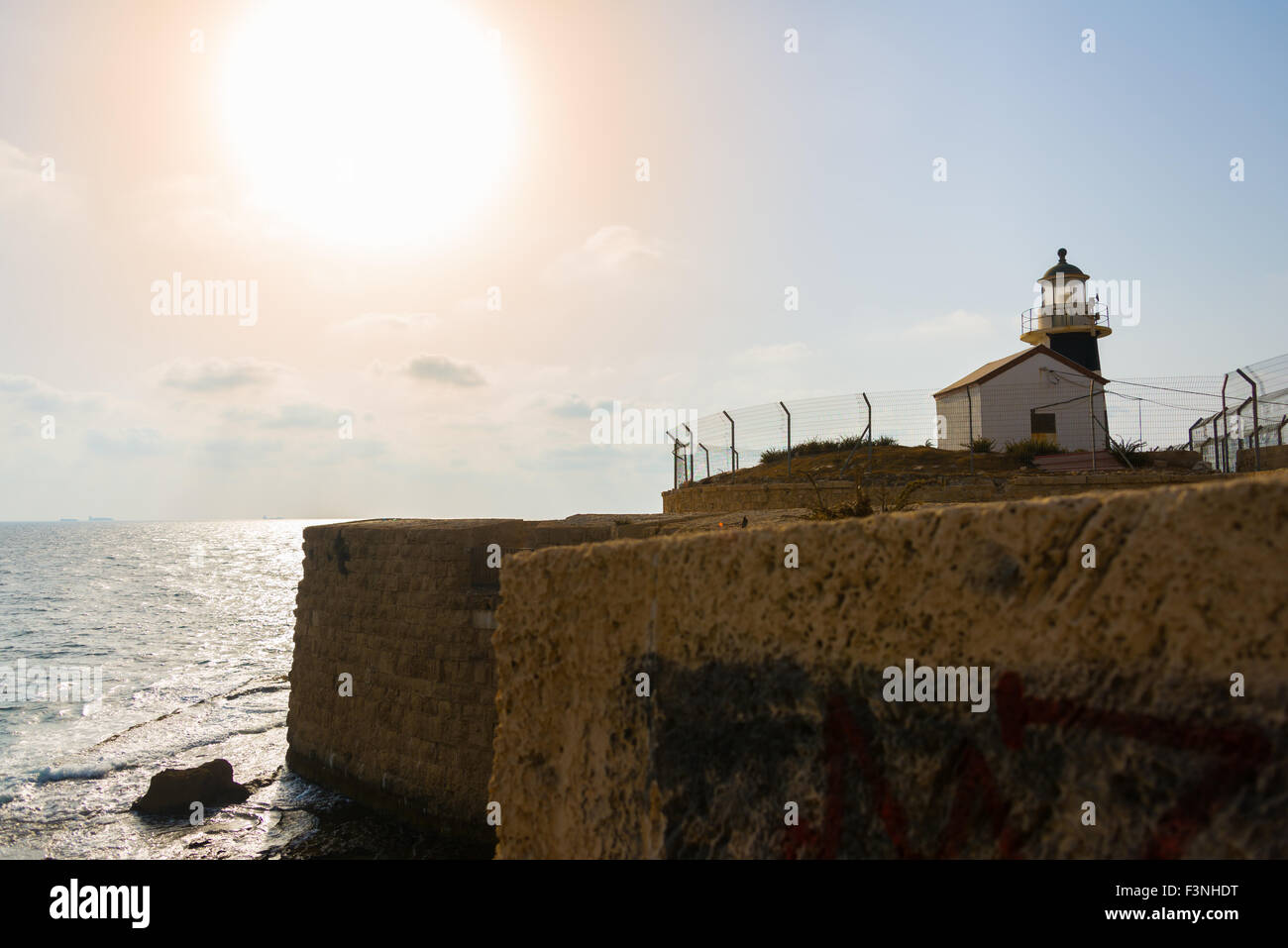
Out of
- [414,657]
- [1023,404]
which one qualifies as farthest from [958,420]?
[414,657]

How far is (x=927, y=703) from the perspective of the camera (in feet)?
6.00

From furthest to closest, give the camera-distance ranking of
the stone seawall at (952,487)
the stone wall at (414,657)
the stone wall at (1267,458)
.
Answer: the stone seawall at (952,487) → the stone wall at (1267,458) → the stone wall at (414,657)

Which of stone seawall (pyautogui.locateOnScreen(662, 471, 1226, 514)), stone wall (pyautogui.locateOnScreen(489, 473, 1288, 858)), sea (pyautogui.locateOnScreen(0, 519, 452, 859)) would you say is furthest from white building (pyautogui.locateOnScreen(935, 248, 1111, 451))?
stone wall (pyautogui.locateOnScreen(489, 473, 1288, 858))

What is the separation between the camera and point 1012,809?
5.60 feet

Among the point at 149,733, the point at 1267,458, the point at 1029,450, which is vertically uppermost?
the point at 1029,450

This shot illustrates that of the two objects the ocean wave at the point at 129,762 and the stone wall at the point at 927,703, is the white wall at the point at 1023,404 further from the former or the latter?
the stone wall at the point at 927,703

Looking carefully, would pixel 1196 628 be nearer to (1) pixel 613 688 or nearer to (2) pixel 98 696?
(1) pixel 613 688

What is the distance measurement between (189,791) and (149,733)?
6.00m

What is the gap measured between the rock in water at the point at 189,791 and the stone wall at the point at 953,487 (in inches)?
360

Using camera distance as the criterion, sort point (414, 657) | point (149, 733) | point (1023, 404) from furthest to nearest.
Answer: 1. point (1023, 404)
2. point (149, 733)
3. point (414, 657)

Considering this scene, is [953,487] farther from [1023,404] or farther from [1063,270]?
[1063,270]

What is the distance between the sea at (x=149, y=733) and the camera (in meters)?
9.80

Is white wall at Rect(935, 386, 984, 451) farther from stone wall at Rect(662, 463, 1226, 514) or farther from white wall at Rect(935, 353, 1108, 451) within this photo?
stone wall at Rect(662, 463, 1226, 514)

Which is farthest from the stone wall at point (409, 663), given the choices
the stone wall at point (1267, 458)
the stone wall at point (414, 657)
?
the stone wall at point (1267, 458)
